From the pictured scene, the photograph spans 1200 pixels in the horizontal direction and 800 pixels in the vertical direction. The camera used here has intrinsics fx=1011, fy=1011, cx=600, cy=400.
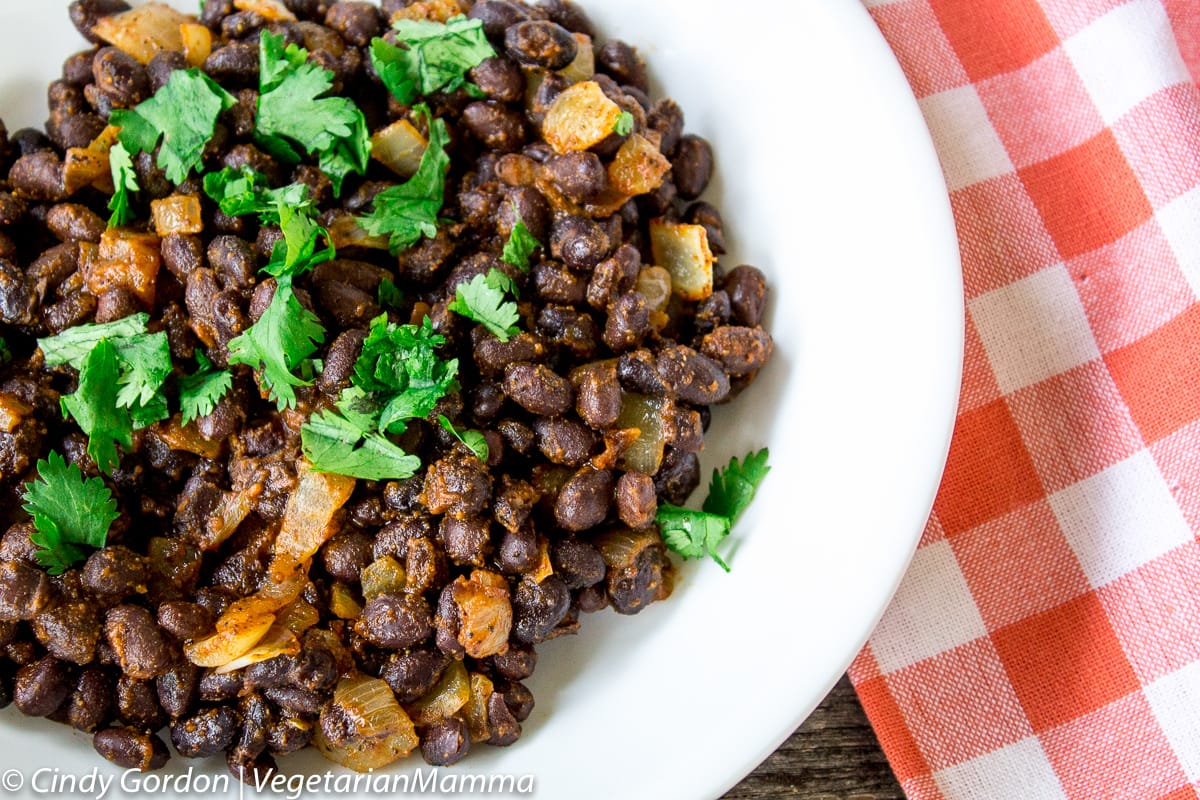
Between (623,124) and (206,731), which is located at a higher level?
(623,124)

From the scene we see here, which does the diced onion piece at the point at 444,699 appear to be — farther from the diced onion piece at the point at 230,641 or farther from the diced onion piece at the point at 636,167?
the diced onion piece at the point at 636,167

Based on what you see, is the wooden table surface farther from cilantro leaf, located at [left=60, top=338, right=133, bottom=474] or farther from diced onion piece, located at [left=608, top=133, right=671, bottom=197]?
cilantro leaf, located at [left=60, top=338, right=133, bottom=474]

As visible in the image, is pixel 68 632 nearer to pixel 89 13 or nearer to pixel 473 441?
pixel 473 441

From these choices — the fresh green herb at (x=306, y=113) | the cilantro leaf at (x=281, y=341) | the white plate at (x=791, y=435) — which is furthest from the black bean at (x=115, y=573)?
the fresh green herb at (x=306, y=113)

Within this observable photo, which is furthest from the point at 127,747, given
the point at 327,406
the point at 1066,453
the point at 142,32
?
the point at 1066,453

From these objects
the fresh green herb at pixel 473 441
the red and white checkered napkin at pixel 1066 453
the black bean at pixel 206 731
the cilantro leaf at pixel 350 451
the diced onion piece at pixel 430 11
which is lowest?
the red and white checkered napkin at pixel 1066 453

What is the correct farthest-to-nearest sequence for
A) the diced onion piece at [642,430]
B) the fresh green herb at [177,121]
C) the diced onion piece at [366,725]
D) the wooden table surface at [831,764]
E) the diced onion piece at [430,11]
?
the wooden table surface at [831,764] < the diced onion piece at [430,11] < the fresh green herb at [177,121] < the diced onion piece at [642,430] < the diced onion piece at [366,725]
